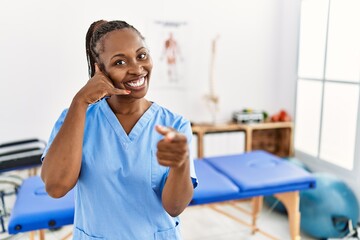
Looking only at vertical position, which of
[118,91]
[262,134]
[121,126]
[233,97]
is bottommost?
[262,134]

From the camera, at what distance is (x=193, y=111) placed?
11.0 feet

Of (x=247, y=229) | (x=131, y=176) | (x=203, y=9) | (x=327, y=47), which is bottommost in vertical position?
(x=247, y=229)

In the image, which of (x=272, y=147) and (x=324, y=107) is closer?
(x=324, y=107)

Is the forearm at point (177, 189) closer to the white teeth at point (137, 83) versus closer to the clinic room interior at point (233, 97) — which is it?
the white teeth at point (137, 83)

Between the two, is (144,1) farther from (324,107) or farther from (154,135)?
(154,135)

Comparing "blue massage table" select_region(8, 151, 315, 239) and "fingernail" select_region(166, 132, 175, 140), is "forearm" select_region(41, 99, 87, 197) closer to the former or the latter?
"fingernail" select_region(166, 132, 175, 140)

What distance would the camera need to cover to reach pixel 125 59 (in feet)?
2.71

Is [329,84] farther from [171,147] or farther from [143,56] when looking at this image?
[171,147]

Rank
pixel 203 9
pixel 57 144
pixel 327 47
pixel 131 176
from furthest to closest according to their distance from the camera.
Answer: pixel 203 9, pixel 327 47, pixel 131 176, pixel 57 144

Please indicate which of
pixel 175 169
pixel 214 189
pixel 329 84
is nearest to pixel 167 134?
pixel 175 169

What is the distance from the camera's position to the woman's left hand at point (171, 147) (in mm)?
633

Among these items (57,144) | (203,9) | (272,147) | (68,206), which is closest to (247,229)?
(272,147)

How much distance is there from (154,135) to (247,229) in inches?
82.6

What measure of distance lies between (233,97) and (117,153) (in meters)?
2.70
